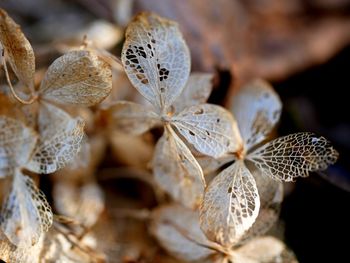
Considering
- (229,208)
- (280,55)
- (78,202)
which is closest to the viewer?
(229,208)

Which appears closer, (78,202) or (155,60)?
(155,60)

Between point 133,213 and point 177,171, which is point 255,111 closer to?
point 177,171

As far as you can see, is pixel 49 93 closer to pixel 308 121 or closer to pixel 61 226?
pixel 61 226

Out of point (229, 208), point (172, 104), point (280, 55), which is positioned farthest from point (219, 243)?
point (280, 55)

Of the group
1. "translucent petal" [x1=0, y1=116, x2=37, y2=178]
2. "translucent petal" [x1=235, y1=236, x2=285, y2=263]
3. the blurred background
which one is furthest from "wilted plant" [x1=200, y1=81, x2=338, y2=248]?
"translucent petal" [x1=0, y1=116, x2=37, y2=178]

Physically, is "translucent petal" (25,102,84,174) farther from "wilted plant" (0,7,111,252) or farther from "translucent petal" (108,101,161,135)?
"translucent petal" (108,101,161,135)

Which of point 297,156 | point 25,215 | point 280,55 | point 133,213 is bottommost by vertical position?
point 133,213
